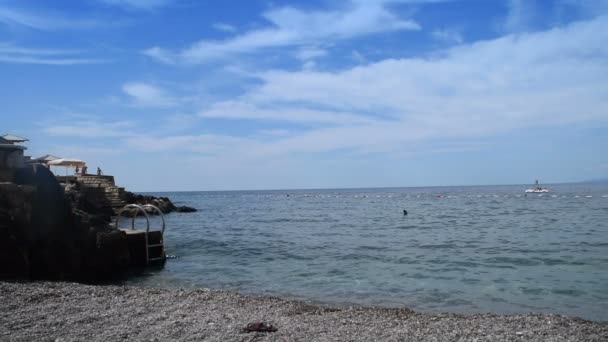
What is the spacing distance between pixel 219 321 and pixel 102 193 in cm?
4069

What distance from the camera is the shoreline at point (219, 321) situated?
8.22m

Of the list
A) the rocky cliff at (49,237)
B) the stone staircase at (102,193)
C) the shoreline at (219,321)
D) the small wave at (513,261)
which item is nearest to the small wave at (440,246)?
the small wave at (513,261)

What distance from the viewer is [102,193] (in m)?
45.8

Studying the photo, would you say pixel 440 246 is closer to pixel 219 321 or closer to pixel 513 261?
pixel 513 261

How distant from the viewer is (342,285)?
1541 centimetres

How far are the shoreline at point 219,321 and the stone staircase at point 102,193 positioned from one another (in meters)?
34.0

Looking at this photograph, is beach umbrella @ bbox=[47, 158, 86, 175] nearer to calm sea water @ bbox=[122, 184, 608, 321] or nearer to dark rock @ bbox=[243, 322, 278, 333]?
calm sea water @ bbox=[122, 184, 608, 321]

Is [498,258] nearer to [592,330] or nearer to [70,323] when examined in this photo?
[592,330]

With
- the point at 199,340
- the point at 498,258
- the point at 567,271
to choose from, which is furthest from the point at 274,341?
the point at 498,258

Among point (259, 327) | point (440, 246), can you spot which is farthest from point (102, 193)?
point (259, 327)

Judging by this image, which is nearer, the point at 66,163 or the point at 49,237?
the point at 49,237

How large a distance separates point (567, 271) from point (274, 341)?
1347 cm

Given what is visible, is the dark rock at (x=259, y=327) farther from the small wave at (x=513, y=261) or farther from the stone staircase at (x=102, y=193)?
the stone staircase at (x=102, y=193)

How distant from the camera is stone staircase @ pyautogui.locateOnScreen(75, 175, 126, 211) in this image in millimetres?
43469
